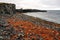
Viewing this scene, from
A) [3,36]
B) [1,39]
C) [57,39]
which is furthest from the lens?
[57,39]

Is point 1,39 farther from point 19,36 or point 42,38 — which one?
point 42,38

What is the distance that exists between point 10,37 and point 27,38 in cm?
166

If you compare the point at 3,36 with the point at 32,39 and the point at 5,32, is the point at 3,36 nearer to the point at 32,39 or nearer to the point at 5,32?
the point at 5,32

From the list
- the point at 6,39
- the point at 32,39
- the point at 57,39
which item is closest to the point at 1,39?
the point at 6,39

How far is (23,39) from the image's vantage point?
17.5 m

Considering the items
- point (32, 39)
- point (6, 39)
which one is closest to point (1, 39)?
point (6, 39)

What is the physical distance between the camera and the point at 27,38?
709 inches

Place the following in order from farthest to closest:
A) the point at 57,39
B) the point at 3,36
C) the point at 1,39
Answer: the point at 57,39, the point at 3,36, the point at 1,39

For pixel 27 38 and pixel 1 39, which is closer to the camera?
pixel 1 39

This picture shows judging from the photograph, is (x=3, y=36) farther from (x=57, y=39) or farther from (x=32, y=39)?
(x=57, y=39)

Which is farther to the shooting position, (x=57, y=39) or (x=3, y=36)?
(x=57, y=39)

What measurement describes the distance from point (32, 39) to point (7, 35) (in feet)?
8.46

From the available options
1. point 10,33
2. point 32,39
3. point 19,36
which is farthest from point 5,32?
point 32,39

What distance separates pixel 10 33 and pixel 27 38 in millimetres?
2105
